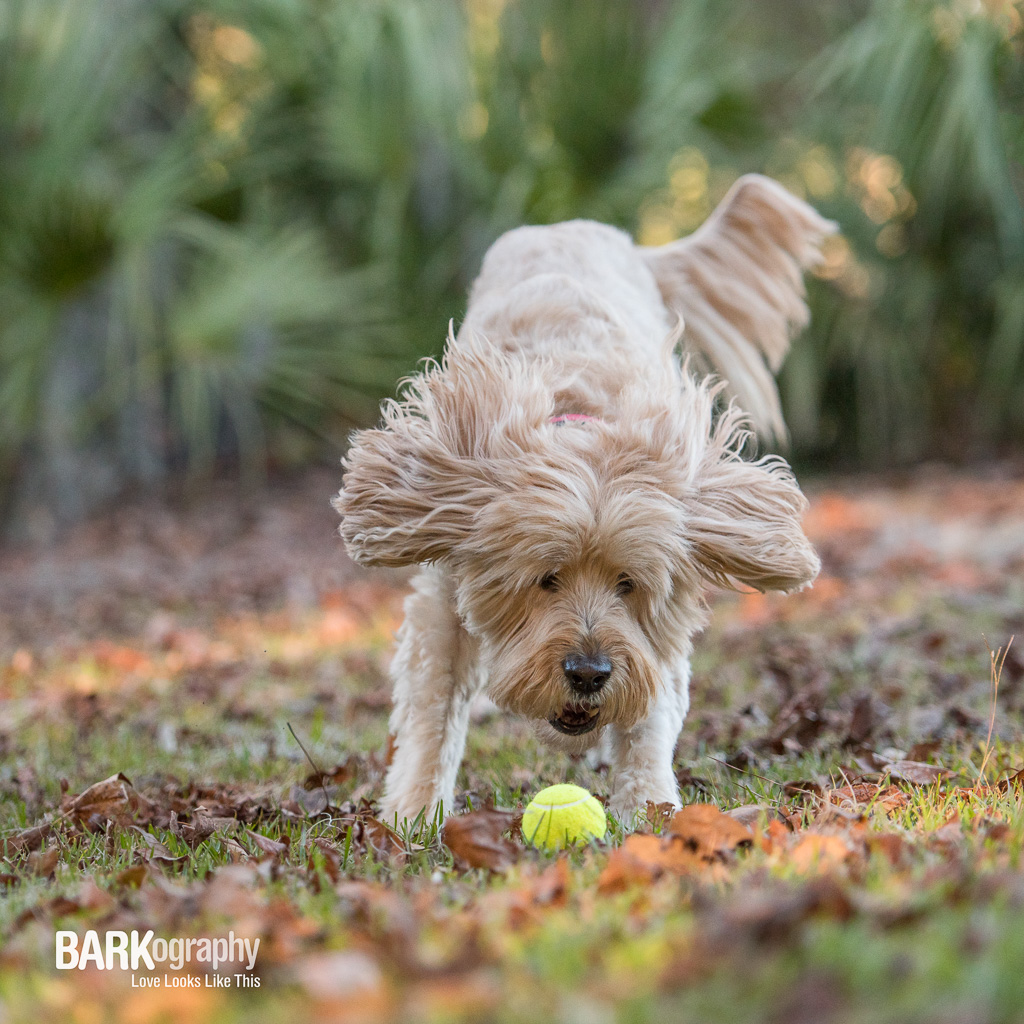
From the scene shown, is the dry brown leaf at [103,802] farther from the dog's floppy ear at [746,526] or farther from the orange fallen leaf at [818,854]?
the orange fallen leaf at [818,854]

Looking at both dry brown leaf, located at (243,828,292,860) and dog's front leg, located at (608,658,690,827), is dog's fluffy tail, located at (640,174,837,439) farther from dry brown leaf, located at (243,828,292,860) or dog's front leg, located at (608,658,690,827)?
dry brown leaf, located at (243,828,292,860)

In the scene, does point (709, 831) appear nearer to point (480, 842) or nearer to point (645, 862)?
point (645, 862)

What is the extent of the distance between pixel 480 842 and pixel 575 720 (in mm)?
746

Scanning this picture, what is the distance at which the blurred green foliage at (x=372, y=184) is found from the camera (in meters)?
10.1

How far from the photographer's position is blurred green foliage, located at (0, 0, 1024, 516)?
1005 centimetres

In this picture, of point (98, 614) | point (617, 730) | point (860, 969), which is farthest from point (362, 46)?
point (860, 969)

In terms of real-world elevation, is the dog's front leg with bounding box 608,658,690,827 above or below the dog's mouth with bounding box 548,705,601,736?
below

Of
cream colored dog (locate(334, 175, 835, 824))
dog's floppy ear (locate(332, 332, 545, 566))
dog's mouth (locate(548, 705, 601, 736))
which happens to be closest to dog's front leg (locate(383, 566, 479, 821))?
cream colored dog (locate(334, 175, 835, 824))

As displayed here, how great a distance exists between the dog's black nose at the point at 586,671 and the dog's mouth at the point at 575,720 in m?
0.07

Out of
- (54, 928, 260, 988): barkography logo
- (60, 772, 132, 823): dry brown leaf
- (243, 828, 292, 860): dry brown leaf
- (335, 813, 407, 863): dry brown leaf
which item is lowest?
(60, 772, 132, 823): dry brown leaf

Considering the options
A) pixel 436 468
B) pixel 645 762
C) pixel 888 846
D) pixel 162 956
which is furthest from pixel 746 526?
pixel 162 956

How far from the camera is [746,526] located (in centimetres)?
355

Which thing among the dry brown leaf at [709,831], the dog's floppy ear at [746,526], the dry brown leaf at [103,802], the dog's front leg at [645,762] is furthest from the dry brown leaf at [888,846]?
the dry brown leaf at [103,802]

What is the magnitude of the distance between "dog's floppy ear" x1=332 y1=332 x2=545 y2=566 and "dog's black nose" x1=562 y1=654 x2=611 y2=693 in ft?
1.61
